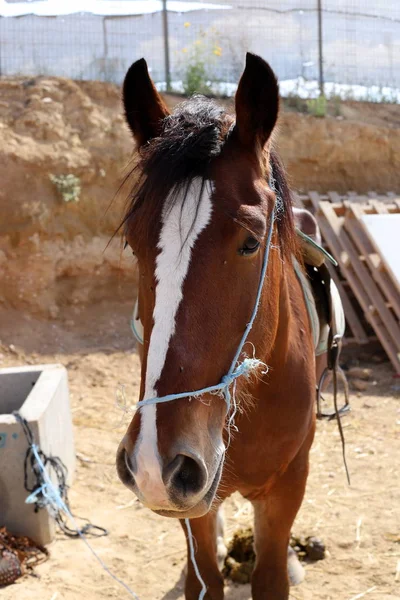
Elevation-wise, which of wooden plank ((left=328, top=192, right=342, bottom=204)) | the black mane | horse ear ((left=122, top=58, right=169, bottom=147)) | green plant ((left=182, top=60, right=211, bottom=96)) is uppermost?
green plant ((left=182, top=60, right=211, bottom=96))

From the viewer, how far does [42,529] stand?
3.72 metres

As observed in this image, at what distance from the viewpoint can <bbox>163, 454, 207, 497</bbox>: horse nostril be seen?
→ 1551 mm

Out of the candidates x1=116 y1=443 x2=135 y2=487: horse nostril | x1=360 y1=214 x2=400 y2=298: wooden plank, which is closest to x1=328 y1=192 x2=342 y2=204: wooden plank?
x1=360 y1=214 x2=400 y2=298: wooden plank

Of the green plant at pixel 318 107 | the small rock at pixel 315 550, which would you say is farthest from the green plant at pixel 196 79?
the small rock at pixel 315 550

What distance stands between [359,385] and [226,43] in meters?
6.93

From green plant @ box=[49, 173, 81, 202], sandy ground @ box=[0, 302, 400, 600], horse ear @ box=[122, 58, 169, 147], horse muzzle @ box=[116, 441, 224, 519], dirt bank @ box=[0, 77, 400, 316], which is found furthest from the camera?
green plant @ box=[49, 173, 81, 202]

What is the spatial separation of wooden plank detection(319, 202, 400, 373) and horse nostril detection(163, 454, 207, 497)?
5.83 m

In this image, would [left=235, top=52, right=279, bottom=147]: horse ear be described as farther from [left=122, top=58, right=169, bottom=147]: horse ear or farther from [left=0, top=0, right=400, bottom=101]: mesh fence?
[left=0, top=0, right=400, bottom=101]: mesh fence

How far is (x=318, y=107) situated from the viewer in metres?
10.1

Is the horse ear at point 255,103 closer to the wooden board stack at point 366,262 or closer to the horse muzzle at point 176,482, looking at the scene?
the horse muzzle at point 176,482

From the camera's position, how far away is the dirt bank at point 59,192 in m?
8.14

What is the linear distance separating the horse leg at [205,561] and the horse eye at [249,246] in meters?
1.36

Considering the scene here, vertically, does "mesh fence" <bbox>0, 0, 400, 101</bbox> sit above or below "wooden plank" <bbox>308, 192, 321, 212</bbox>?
above

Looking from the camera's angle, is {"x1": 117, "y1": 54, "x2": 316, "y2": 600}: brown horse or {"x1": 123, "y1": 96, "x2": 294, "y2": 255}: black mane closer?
{"x1": 117, "y1": 54, "x2": 316, "y2": 600}: brown horse
